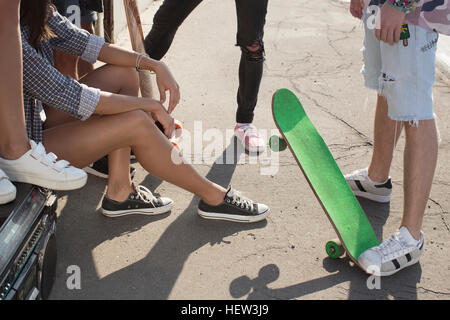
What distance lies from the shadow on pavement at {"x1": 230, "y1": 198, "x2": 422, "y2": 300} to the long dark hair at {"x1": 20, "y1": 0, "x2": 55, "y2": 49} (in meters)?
1.30

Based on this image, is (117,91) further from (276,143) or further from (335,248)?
(335,248)

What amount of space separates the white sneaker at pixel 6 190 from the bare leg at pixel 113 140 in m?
0.34

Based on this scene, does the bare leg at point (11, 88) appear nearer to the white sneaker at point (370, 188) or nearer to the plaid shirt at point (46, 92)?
the plaid shirt at point (46, 92)

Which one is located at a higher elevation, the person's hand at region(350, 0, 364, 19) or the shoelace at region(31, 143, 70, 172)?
the person's hand at region(350, 0, 364, 19)

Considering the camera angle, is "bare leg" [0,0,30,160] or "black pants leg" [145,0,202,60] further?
"black pants leg" [145,0,202,60]

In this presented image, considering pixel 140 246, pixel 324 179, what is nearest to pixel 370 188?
pixel 324 179

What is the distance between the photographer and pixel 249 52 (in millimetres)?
3484

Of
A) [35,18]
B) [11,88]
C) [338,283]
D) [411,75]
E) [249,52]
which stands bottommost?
[338,283]

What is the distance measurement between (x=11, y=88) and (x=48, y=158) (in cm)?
30

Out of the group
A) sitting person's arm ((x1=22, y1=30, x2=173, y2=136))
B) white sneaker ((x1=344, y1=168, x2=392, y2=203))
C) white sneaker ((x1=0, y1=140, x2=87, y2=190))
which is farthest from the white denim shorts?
white sneaker ((x1=0, y1=140, x2=87, y2=190))

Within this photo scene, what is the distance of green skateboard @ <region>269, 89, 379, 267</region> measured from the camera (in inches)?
101

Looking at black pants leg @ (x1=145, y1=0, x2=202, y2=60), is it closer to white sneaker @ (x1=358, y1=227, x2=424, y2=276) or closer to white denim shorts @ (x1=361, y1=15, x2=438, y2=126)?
white denim shorts @ (x1=361, y1=15, x2=438, y2=126)

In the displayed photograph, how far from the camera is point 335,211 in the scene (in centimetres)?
261

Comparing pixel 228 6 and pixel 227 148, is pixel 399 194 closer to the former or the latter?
pixel 227 148
